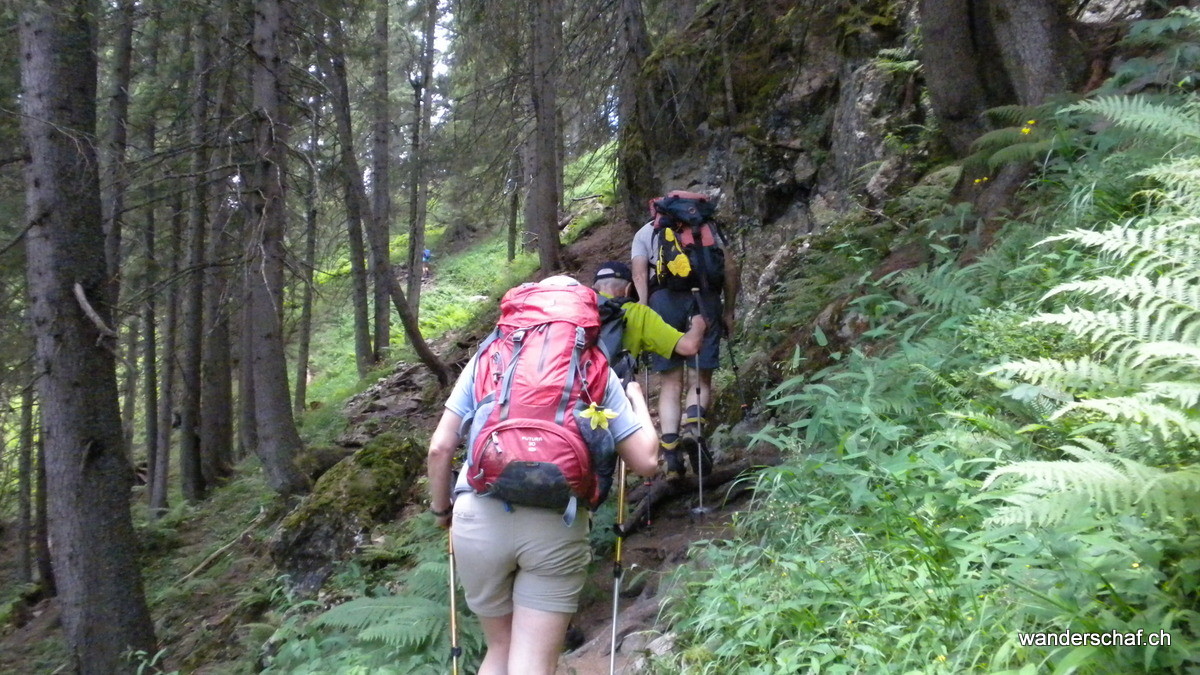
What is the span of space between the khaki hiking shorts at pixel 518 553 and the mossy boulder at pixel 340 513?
4644mm

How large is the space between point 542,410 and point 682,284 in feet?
9.93

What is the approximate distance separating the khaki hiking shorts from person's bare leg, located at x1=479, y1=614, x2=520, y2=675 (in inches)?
4.3

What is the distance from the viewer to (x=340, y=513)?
313 inches

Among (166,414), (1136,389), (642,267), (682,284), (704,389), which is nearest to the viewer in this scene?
(1136,389)

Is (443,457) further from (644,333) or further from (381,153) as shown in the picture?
(381,153)

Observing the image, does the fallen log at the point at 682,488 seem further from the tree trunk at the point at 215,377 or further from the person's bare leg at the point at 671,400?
the tree trunk at the point at 215,377

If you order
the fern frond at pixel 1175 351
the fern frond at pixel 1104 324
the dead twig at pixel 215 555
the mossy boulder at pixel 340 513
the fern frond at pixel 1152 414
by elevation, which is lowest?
the dead twig at pixel 215 555

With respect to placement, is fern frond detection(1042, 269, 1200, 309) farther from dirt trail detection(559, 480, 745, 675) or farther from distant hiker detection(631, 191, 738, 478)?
distant hiker detection(631, 191, 738, 478)

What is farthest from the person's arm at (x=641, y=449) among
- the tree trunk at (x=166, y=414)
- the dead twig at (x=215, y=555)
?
the tree trunk at (x=166, y=414)

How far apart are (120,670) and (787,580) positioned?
6.19 m

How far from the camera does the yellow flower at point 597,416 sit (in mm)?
3160

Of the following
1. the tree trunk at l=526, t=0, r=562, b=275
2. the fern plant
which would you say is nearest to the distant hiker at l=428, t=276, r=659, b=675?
the fern plant

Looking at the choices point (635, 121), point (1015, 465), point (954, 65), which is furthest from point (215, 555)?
point (1015, 465)

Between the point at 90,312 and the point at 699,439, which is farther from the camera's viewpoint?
the point at 90,312
